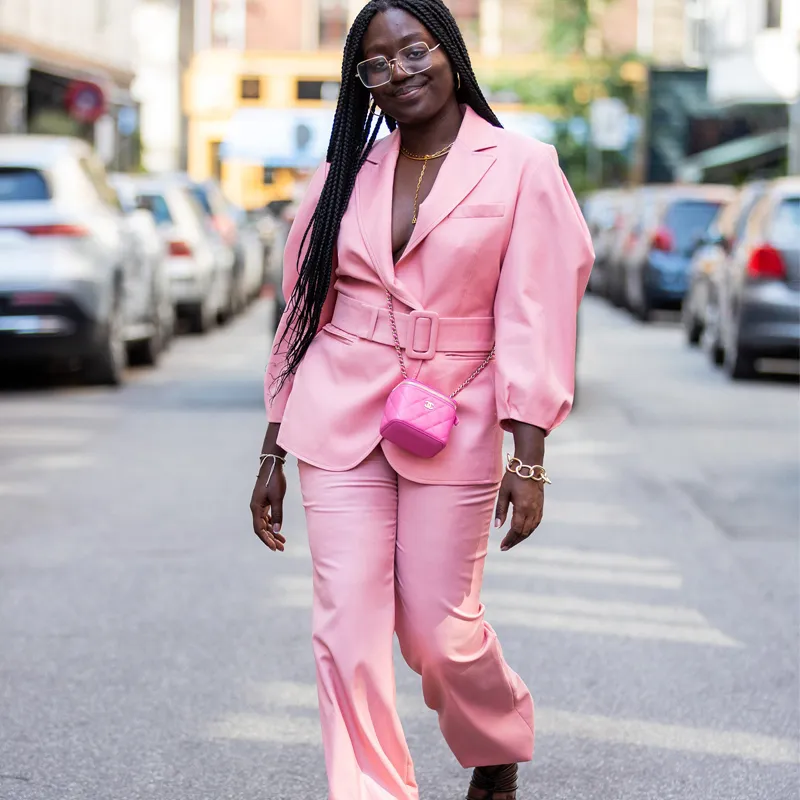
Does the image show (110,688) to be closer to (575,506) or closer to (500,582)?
(500,582)

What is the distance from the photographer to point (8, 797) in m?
4.40

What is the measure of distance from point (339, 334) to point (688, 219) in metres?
19.6

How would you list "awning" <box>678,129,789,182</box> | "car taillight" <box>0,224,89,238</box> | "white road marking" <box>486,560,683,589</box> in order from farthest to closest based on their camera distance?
"awning" <box>678,129,789,182</box>
"car taillight" <box>0,224,89,238</box>
"white road marking" <box>486,560,683,589</box>

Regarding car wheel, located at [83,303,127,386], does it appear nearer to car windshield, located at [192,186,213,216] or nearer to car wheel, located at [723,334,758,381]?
car wheel, located at [723,334,758,381]

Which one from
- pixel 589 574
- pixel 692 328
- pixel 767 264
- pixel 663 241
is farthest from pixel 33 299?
pixel 663 241

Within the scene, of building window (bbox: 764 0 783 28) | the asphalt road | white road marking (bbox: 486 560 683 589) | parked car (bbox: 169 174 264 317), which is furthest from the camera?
building window (bbox: 764 0 783 28)

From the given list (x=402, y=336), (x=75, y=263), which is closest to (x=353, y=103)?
(x=402, y=336)

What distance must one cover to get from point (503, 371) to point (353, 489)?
0.37 metres

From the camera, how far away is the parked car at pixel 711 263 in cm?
1608

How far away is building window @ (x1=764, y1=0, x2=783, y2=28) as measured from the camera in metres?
38.6

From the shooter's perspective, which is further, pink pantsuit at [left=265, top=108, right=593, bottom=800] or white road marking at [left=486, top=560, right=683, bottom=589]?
white road marking at [left=486, top=560, right=683, bottom=589]

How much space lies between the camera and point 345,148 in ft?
12.8

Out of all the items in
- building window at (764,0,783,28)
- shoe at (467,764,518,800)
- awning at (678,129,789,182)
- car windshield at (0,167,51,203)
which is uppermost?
building window at (764,0,783,28)

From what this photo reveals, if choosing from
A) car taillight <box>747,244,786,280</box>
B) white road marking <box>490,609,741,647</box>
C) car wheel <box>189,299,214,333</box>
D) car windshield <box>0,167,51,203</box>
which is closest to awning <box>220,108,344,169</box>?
car wheel <box>189,299,214,333</box>
